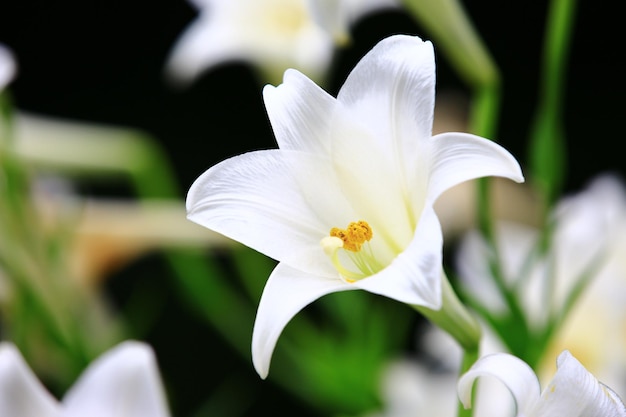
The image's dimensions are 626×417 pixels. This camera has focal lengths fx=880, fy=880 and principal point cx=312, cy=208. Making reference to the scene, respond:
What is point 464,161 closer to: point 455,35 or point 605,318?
point 455,35

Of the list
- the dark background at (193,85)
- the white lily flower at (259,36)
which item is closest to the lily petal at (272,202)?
the white lily flower at (259,36)

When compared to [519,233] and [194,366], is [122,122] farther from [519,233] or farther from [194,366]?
[519,233]

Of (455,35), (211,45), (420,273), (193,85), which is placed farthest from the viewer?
(193,85)

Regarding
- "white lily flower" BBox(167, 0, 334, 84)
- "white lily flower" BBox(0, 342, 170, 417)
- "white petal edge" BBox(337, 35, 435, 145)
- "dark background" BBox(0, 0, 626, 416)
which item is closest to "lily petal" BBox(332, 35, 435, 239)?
"white petal edge" BBox(337, 35, 435, 145)

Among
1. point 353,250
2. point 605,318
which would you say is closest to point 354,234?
point 353,250

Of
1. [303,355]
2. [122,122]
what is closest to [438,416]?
[303,355]
